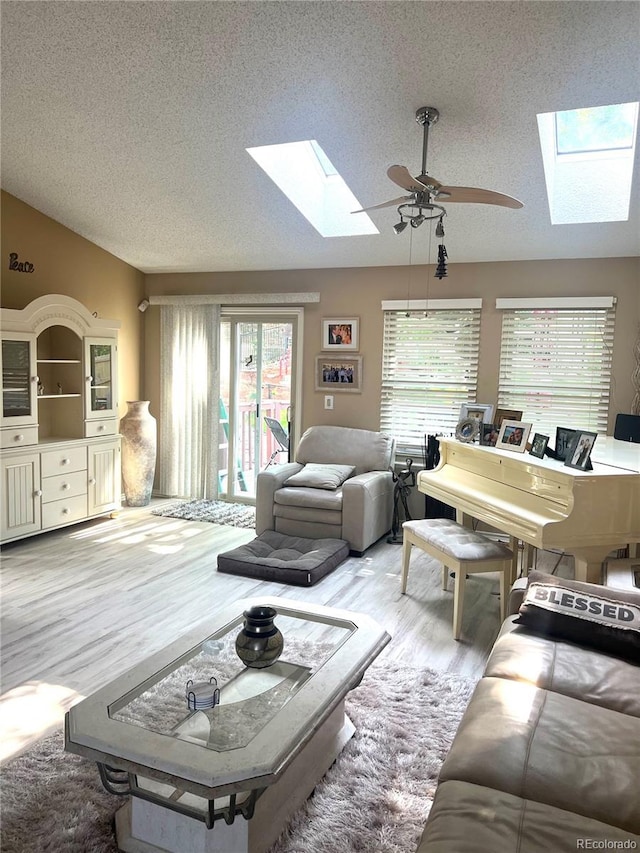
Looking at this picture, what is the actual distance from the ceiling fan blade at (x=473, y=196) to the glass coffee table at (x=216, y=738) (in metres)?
2.06

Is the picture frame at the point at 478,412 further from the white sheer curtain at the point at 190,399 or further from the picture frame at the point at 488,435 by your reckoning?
the white sheer curtain at the point at 190,399

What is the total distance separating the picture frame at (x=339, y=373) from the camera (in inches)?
229

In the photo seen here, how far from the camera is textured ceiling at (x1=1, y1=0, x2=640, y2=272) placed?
2.83m

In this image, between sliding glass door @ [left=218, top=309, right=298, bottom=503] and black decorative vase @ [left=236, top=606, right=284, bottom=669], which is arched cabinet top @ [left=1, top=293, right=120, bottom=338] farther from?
black decorative vase @ [left=236, top=606, right=284, bottom=669]

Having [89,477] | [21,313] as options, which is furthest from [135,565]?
[21,313]

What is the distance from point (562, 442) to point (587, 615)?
4.38ft

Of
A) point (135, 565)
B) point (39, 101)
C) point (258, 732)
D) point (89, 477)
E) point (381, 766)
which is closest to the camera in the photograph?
point (258, 732)

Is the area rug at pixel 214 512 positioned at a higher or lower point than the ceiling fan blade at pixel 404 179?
lower

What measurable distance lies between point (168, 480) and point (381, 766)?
15.9 ft

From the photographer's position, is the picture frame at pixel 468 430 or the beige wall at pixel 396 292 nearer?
the picture frame at pixel 468 430

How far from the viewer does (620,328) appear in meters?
4.77

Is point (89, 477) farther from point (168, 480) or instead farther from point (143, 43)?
point (143, 43)

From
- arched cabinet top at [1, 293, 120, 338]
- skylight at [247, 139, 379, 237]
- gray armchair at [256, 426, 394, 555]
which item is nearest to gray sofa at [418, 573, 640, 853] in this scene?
gray armchair at [256, 426, 394, 555]

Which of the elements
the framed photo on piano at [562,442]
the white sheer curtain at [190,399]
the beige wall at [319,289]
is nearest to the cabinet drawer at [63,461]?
the beige wall at [319,289]
